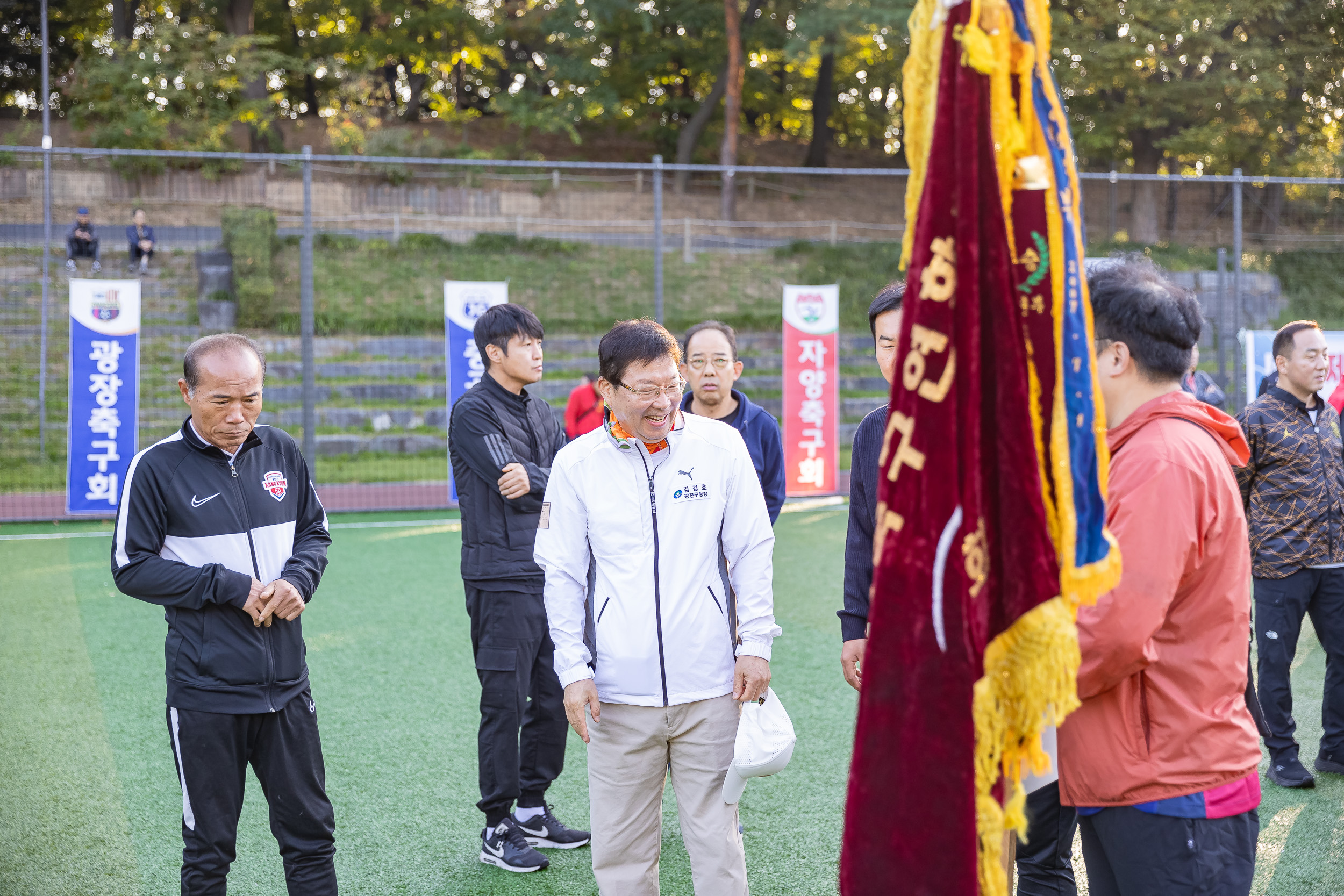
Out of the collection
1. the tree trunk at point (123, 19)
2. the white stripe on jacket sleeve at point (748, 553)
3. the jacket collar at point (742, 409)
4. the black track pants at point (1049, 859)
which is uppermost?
the tree trunk at point (123, 19)

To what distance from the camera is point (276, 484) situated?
291cm

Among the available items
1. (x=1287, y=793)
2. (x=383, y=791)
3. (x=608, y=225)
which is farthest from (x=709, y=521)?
(x=608, y=225)

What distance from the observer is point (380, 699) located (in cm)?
520

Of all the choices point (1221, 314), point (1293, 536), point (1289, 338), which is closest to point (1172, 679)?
point (1293, 536)

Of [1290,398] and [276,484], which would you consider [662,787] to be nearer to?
[276,484]

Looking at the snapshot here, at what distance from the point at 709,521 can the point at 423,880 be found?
175 centimetres

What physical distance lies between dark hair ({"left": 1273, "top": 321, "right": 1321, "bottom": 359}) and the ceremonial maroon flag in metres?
3.36

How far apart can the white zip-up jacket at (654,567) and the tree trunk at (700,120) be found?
2351cm

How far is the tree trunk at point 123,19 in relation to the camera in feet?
84.3

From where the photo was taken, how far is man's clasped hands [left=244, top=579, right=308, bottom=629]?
271cm

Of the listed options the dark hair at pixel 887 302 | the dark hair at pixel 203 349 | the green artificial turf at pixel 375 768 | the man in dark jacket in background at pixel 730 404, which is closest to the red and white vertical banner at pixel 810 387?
the green artificial turf at pixel 375 768

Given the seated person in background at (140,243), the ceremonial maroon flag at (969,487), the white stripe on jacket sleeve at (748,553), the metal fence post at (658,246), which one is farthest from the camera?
the seated person in background at (140,243)

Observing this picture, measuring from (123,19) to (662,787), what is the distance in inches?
1158

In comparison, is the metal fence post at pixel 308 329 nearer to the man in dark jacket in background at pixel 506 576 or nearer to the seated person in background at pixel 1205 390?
the man in dark jacket in background at pixel 506 576
